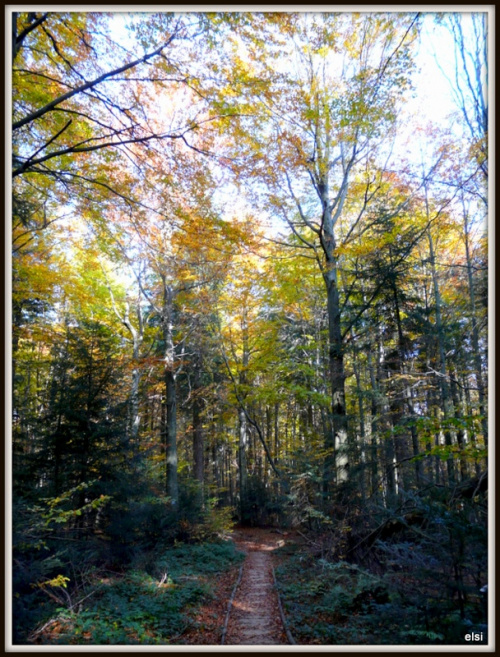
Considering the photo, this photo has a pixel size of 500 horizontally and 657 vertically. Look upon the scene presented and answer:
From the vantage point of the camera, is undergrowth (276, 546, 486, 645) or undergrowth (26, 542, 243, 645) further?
undergrowth (26, 542, 243, 645)

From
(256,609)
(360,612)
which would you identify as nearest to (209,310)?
(256,609)

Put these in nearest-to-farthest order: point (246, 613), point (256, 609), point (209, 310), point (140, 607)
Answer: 1. point (140, 607)
2. point (246, 613)
3. point (256, 609)
4. point (209, 310)

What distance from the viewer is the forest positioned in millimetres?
4195

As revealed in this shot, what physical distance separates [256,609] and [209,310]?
919 centimetres

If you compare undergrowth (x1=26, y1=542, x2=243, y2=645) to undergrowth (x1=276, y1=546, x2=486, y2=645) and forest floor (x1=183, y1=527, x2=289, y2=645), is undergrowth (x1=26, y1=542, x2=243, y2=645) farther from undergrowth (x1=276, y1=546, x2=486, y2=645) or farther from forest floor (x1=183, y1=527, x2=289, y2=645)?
undergrowth (x1=276, y1=546, x2=486, y2=645)

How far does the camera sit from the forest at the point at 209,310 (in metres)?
4.20

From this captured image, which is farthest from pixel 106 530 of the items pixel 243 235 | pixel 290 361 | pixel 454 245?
pixel 454 245

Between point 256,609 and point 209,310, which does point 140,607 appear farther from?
point 209,310

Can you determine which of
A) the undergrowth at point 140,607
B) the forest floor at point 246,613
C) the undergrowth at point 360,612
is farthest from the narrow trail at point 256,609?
the undergrowth at point 140,607

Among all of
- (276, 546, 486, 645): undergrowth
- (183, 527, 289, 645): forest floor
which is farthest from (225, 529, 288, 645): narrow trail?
(276, 546, 486, 645): undergrowth

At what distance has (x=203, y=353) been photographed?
15.4 m

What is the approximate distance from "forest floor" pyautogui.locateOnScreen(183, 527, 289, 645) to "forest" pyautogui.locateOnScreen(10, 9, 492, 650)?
0.18 feet

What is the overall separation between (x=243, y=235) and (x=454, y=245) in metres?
7.98

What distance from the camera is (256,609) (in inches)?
240
